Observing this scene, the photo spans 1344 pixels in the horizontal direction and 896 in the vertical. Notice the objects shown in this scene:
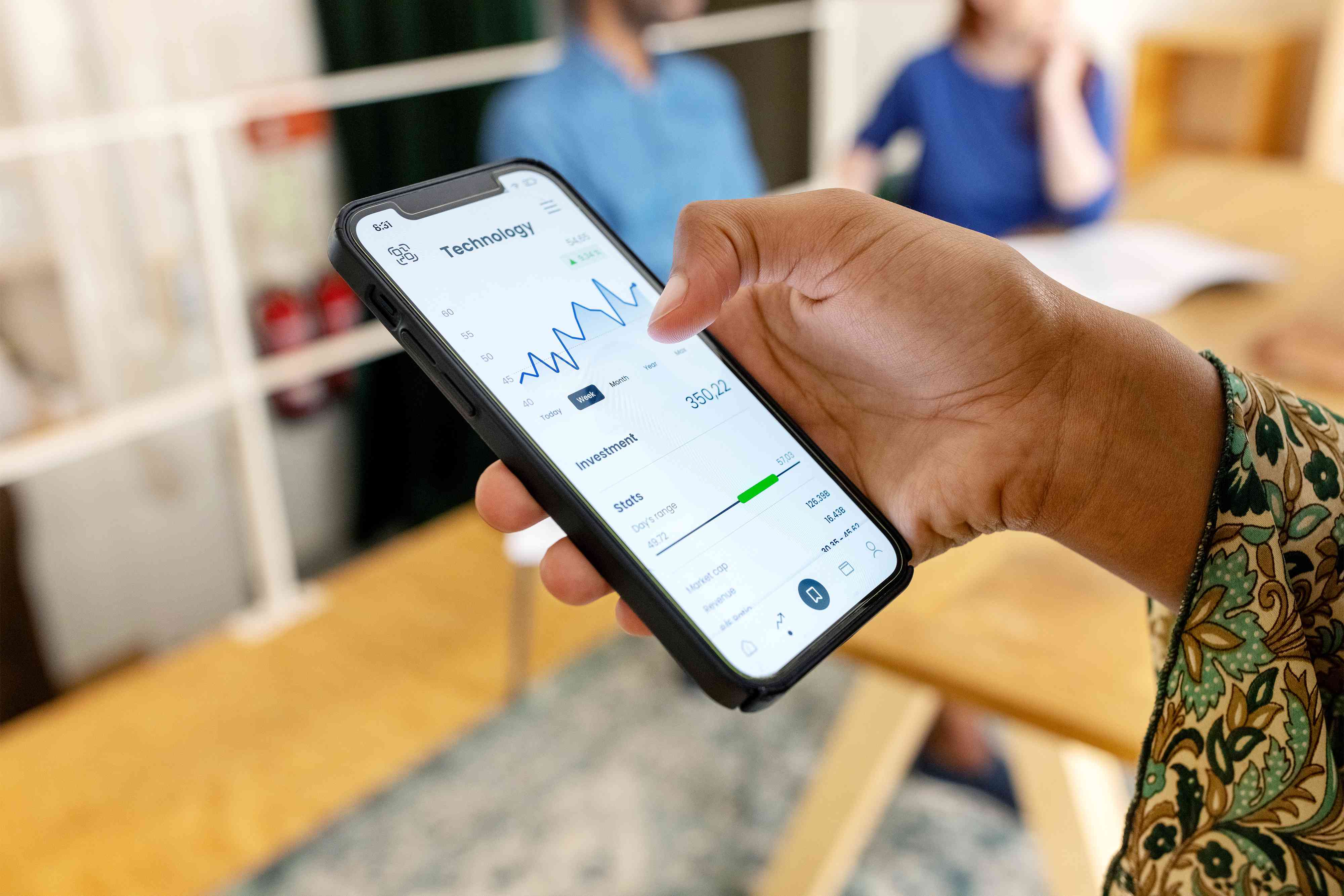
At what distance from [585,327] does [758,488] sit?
12 cm

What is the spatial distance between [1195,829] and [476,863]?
917 mm

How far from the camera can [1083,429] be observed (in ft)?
1.63

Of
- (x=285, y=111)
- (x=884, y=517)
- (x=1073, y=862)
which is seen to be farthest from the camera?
(x=285, y=111)

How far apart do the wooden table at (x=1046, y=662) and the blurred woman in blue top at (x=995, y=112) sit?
0.23m

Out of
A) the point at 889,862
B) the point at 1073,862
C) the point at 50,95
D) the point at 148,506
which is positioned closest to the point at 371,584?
the point at 148,506

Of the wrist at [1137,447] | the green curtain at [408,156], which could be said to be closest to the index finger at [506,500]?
the wrist at [1137,447]

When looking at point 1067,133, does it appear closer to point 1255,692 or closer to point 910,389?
point 910,389

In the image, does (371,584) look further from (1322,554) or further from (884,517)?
(1322,554)

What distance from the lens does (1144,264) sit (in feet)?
3.69

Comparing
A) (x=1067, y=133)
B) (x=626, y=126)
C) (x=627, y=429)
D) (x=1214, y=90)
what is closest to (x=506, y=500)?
(x=627, y=429)

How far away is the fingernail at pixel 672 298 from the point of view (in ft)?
1.54

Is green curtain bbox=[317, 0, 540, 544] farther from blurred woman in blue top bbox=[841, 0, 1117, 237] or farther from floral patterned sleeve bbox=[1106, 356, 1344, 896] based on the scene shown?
floral patterned sleeve bbox=[1106, 356, 1344, 896]

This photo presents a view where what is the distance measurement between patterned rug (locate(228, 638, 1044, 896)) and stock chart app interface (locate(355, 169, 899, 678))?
2.53 feet

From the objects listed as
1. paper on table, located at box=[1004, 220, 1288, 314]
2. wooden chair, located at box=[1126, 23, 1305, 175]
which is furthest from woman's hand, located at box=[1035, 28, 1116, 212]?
wooden chair, located at box=[1126, 23, 1305, 175]
